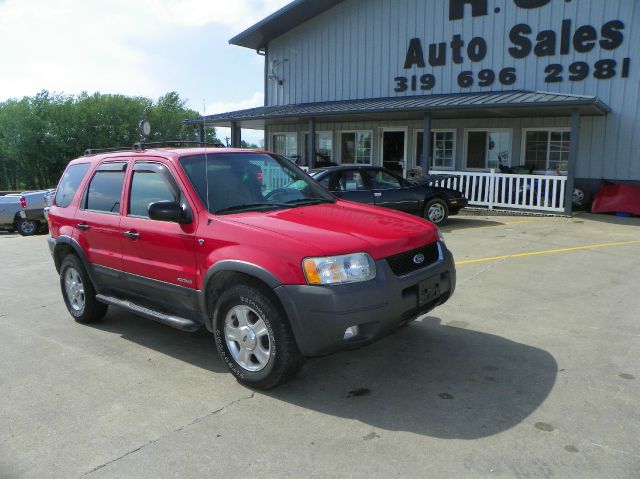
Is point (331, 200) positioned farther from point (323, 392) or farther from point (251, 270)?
point (323, 392)

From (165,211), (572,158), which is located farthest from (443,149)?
(165,211)

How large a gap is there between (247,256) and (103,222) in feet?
6.52

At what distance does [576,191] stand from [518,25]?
5244 mm

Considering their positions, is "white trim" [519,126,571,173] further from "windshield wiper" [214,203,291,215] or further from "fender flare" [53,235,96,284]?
"fender flare" [53,235,96,284]

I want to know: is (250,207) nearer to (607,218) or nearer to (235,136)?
(607,218)

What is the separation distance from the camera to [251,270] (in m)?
3.58

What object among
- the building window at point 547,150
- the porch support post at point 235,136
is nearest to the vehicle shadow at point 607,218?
the building window at point 547,150

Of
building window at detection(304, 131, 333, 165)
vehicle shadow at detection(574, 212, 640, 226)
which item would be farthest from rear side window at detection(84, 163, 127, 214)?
building window at detection(304, 131, 333, 165)

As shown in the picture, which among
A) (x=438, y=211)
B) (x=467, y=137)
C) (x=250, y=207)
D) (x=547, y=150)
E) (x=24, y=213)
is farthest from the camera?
(x=467, y=137)

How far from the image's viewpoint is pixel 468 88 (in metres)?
17.0

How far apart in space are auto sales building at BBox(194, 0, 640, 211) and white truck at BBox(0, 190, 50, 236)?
7.27 metres

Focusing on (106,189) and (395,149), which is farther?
(395,149)

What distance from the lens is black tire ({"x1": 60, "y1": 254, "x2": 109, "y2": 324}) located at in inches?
208

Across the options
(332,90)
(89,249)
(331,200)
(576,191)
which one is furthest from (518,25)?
(89,249)
